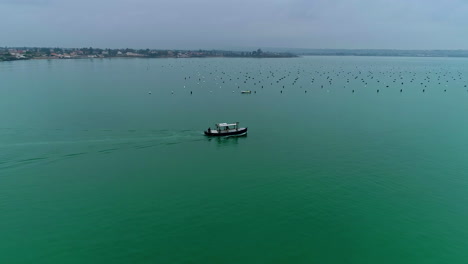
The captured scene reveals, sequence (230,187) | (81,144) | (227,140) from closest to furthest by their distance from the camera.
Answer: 1. (230,187)
2. (81,144)
3. (227,140)

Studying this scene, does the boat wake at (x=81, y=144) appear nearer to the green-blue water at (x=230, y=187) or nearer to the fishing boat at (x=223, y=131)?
the green-blue water at (x=230, y=187)

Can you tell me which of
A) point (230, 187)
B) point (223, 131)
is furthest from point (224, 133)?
point (230, 187)

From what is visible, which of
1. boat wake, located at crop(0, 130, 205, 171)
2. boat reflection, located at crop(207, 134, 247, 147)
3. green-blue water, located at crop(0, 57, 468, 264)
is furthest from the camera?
boat reflection, located at crop(207, 134, 247, 147)

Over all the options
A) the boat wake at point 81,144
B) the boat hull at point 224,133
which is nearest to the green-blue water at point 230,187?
the boat wake at point 81,144

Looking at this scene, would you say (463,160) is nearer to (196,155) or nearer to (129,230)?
(196,155)

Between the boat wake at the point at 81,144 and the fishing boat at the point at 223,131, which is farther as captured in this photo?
the fishing boat at the point at 223,131

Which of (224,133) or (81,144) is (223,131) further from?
(81,144)

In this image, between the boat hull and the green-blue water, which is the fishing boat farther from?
the green-blue water

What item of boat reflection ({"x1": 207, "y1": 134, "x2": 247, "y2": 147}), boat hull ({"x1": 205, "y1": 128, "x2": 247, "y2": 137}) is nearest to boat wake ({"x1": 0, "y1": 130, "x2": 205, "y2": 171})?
boat hull ({"x1": 205, "y1": 128, "x2": 247, "y2": 137})

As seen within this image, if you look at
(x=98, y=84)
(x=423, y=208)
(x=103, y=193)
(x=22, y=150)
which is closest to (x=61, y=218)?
(x=103, y=193)

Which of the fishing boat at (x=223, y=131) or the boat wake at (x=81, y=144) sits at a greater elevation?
the fishing boat at (x=223, y=131)
